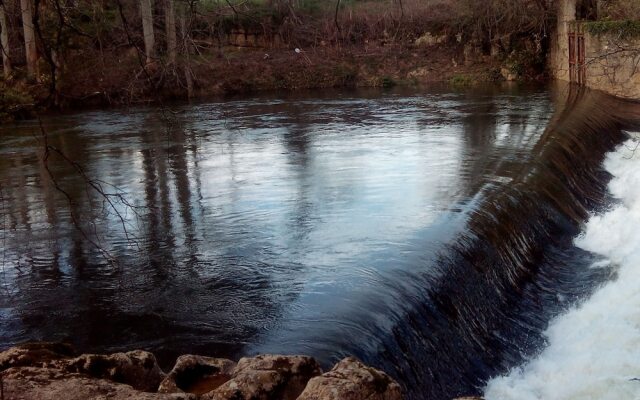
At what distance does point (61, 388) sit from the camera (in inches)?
139

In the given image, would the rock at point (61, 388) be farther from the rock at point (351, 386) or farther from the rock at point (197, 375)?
the rock at point (351, 386)

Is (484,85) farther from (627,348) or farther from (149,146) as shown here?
(627,348)

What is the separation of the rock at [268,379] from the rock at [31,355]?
1.05 m

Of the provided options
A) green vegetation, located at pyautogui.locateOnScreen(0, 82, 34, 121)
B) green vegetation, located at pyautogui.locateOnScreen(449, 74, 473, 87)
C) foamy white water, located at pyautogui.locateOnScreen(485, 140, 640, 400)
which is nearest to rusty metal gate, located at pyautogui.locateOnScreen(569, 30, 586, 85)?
green vegetation, located at pyautogui.locateOnScreen(449, 74, 473, 87)

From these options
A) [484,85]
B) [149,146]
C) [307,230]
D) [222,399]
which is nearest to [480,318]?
[307,230]

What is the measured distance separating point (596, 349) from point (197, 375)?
4.41 metres

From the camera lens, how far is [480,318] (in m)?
7.02

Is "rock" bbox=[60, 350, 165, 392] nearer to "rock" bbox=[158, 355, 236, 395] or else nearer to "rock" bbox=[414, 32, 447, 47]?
"rock" bbox=[158, 355, 236, 395]

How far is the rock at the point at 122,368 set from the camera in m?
3.86

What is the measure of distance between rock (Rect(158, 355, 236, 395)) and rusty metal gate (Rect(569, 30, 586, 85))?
21188 millimetres

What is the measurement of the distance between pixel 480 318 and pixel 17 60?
26.8m

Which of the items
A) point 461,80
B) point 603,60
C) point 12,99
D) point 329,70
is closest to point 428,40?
point 461,80

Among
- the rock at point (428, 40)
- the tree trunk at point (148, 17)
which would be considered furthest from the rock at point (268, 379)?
the rock at point (428, 40)

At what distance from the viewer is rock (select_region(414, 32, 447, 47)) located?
112ft
